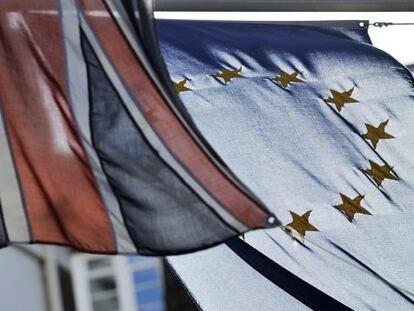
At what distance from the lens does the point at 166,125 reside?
3.04 m

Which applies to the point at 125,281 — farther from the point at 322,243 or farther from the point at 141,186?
the point at 141,186

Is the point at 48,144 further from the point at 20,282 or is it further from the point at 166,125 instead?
the point at 20,282

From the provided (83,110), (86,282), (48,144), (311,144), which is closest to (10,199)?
(48,144)

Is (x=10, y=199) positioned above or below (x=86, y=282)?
above

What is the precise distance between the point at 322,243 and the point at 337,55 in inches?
34.8

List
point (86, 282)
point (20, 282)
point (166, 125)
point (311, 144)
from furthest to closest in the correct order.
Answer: point (86, 282), point (20, 282), point (311, 144), point (166, 125)

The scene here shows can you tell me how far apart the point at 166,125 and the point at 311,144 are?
1.20 meters

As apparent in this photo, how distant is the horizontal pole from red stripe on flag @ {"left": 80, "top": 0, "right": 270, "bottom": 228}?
2.57 feet

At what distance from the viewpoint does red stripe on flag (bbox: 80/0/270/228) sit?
2.91 meters

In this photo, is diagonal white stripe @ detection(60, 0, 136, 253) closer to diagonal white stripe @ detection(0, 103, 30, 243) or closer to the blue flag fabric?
diagonal white stripe @ detection(0, 103, 30, 243)

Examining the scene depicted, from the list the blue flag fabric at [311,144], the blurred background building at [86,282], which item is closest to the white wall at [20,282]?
the blurred background building at [86,282]

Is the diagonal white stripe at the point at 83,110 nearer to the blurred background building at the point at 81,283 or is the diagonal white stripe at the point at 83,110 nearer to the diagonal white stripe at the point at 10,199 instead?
the diagonal white stripe at the point at 10,199

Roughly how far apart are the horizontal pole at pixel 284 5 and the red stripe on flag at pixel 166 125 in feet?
2.57

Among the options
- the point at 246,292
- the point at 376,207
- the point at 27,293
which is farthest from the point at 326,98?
the point at 27,293
